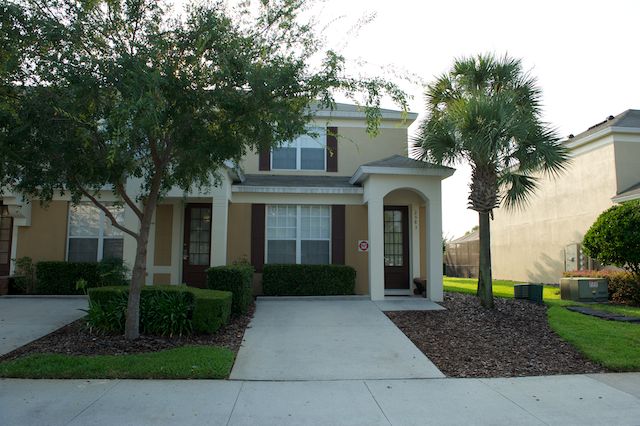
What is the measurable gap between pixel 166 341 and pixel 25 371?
7.16ft

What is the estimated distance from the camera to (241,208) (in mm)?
13062

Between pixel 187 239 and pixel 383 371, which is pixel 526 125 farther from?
pixel 187 239

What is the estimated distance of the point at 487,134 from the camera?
10117 millimetres

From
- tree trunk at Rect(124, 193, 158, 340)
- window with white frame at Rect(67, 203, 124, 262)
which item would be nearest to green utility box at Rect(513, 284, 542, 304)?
tree trunk at Rect(124, 193, 158, 340)

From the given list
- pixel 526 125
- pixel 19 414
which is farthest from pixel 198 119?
pixel 526 125

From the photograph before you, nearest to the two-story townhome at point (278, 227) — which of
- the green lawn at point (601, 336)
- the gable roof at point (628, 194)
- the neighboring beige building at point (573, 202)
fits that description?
the green lawn at point (601, 336)

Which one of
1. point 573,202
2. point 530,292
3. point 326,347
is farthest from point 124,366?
point 573,202

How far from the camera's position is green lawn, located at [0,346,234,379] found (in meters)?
5.89

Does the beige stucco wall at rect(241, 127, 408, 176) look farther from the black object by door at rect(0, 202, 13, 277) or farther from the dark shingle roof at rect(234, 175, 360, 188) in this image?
the black object by door at rect(0, 202, 13, 277)

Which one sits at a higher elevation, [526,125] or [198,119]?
[526,125]

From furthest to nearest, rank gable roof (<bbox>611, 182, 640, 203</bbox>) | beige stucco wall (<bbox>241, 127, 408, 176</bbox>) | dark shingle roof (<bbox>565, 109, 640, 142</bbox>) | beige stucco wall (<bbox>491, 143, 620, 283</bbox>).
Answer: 1. beige stucco wall (<bbox>491, 143, 620, 283</bbox>)
2. dark shingle roof (<bbox>565, 109, 640, 142</bbox>)
3. gable roof (<bbox>611, 182, 640, 203</bbox>)
4. beige stucco wall (<bbox>241, 127, 408, 176</bbox>)

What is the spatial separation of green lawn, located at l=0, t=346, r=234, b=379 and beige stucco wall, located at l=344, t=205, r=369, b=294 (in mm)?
6849

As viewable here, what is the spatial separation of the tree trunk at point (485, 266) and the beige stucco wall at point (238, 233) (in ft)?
20.6

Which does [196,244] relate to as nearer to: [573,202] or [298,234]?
[298,234]
